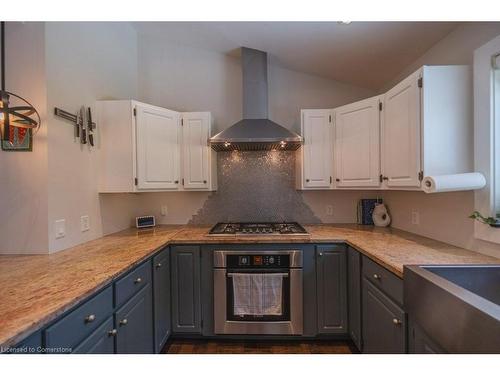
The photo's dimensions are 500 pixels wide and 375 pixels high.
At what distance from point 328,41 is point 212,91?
50.4 inches

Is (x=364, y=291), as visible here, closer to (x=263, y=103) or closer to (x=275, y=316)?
(x=275, y=316)

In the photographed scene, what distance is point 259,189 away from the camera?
2662 mm

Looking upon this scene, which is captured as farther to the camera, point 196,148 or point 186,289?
point 196,148

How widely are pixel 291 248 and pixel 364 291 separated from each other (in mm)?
584

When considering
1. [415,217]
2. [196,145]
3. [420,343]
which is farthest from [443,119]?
[196,145]

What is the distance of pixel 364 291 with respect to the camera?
1.68 m

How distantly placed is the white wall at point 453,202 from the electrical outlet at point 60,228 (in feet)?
8.73

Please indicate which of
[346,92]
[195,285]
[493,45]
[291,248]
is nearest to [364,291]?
[291,248]

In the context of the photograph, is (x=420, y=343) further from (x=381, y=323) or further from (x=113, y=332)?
(x=113, y=332)

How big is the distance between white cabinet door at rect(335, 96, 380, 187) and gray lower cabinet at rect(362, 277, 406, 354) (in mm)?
887

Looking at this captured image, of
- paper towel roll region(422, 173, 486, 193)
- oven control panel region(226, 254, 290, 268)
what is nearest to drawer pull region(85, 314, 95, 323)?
oven control panel region(226, 254, 290, 268)

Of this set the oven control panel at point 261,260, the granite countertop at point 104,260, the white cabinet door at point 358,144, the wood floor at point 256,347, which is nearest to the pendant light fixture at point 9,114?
the granite countertop at point 104,260

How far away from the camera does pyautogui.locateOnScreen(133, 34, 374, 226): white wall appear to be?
8.75 ft

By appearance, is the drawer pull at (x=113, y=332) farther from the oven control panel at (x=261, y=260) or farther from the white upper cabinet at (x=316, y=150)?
the white upper cabinet at (x=316, y=150)
